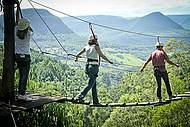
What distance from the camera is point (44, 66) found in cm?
12219

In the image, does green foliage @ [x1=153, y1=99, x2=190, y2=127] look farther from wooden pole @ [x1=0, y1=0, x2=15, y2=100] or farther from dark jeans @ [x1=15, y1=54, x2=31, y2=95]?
wooden pole @ [x1=0, y1=0, x2=15, y2=100]

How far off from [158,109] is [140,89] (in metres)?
10.2

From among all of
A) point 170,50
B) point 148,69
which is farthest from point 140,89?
point 170,50

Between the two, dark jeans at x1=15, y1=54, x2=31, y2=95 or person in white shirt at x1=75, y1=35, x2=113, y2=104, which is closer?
dark jeans at x1=15, y1=54, x2=31, y2=95

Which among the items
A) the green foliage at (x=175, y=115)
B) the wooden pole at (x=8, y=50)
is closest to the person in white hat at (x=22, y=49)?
the wooden pole at (x=8, y=50)

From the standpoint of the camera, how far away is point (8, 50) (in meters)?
8.08

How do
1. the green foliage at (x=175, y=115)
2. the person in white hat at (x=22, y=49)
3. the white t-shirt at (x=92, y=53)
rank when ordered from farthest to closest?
1. the green foliage at (x=175, y=115)
2. the white t-shirt at (x=92, y=53)
3. the person in white hat at (x=22, y=49)

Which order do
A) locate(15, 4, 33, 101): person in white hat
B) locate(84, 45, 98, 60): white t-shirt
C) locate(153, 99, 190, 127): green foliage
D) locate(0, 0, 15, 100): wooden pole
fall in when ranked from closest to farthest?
locate(0, 0, 15, 100): wooden pole, locate(15, 4, 33, 101): person in white hat, locate(84, 45, 98, 60): white t-shirt, locate(153, 99, 190, 127): green foliage

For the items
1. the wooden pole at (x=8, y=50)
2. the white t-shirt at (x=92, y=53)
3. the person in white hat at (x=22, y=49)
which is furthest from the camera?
the white t-shirt at (x=92, y=53)

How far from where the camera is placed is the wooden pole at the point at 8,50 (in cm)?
802

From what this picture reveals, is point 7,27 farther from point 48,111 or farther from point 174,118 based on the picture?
point 174,118

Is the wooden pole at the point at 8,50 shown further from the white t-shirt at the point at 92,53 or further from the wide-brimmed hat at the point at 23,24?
the white t-shirt at the point at 92,53

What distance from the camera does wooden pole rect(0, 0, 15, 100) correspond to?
26.3 ft

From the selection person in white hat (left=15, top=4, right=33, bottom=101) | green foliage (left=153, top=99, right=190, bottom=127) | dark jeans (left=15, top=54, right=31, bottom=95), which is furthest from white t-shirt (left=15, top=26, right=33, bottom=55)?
green foliage (left=153, top=99, right=190, bottom=127)
